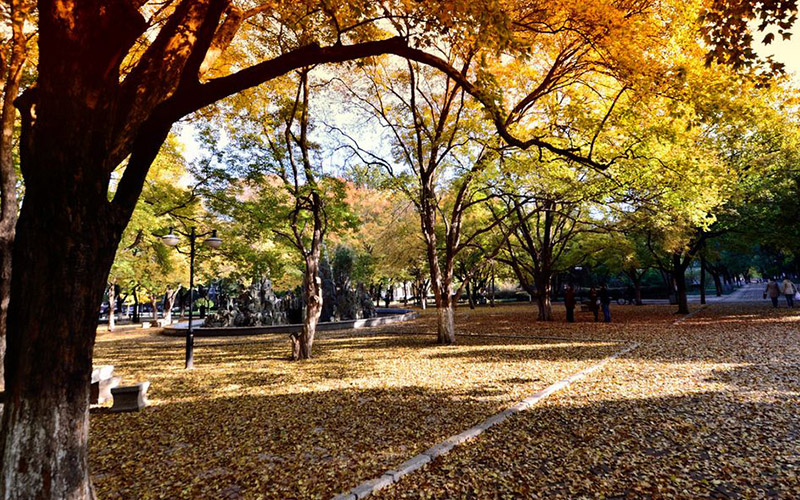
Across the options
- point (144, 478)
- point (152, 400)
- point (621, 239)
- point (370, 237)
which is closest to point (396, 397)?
point (144, 478)

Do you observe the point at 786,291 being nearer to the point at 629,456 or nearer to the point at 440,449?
the point at 629,456

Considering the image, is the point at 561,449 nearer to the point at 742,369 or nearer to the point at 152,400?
the point at 742,369

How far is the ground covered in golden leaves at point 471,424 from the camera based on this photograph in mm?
4031

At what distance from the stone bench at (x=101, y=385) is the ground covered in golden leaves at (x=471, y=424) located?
0.83 m

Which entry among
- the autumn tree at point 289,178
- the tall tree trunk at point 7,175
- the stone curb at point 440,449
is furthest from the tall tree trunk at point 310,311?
the stone curb at point 440,449

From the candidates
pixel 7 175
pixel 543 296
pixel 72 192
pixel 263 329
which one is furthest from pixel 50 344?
pixel 543 296

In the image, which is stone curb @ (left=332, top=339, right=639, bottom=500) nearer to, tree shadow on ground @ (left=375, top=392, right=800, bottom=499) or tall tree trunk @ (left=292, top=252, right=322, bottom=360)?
tree shadow on ground @ (left=375, top=392, right=800, bottom=499)

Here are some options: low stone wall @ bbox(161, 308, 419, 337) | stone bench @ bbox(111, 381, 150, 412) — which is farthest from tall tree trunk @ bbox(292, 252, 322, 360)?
low stone wall @ bbox(161, 308, 419, 337)

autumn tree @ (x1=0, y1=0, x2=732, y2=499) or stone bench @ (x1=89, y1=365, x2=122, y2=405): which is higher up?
autumn tree @ (x1=0, y1=0, x2=732, y2=499)

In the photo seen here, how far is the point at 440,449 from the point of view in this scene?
4.73 m

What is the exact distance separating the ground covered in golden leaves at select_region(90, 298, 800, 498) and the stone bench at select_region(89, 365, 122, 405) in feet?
2.73

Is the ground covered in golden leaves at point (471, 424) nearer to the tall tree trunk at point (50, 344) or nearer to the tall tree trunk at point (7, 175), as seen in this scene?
the tall tree trunk at point (50, 344)

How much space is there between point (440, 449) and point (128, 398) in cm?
613

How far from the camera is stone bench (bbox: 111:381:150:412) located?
7.14m
